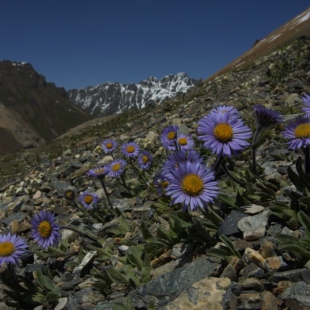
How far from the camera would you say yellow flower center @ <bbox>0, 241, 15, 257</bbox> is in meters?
4.89

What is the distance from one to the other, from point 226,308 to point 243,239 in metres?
1.00

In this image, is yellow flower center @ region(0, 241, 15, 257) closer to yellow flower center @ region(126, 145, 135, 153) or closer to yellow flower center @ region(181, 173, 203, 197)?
yellow flower center @ region(181, 173, 203, 197)

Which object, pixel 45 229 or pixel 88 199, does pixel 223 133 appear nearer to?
pixel 45 229

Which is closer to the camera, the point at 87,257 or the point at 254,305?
the point at 254,305

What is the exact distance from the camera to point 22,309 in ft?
16.3

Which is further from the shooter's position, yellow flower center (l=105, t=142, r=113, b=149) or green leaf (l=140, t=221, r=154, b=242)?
yellow flower center (l=105, t=142, r=113, b=149)

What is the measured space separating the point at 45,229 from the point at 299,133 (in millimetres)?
3634

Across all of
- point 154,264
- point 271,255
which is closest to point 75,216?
point 154,264

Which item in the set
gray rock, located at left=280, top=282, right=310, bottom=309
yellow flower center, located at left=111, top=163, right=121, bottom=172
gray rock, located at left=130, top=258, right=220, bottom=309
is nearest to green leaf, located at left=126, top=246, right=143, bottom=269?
gray rock, located at left=130, top=258, right=220, bottom=309

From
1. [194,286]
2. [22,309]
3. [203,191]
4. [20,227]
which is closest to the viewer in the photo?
[194,286]

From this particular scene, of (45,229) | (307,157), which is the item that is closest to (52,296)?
(45,229)

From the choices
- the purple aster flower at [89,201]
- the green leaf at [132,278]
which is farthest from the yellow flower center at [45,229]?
the purple aster flower at [89,201]

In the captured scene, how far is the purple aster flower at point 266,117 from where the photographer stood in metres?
4.10

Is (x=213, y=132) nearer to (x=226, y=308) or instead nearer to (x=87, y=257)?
(x=226, y=308)
